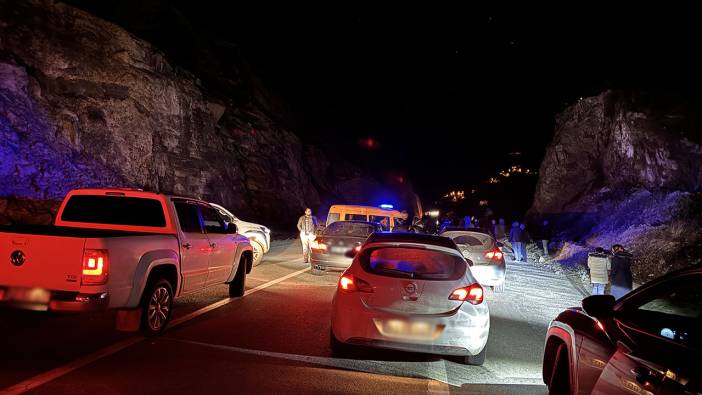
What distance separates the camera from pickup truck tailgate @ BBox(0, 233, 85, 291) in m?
5.62

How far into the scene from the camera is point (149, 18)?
1273 inches

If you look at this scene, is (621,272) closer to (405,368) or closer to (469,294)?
(469,294)

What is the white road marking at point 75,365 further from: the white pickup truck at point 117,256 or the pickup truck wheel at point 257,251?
the pickup truck wheel at point 257,251

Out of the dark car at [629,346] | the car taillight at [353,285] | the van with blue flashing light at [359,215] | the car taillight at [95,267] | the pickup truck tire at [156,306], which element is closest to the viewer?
the dark car at [629,346]

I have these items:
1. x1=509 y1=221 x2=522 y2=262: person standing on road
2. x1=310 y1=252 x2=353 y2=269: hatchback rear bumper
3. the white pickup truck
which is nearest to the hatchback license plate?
the white pickup truck

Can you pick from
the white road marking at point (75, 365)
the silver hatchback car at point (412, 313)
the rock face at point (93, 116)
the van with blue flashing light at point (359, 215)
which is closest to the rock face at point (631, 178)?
the van with blue flashing light at point (359, 215)

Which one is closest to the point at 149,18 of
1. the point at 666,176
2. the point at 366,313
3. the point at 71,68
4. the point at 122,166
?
the point at 71,68

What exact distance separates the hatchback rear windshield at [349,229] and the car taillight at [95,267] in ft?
27.2

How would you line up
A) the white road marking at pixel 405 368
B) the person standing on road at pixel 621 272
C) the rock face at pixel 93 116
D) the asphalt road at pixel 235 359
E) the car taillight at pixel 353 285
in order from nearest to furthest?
the asphalt road at pixel 235 359 → the white road marking at pixel 405 368 → the car taillight at pixel 353 285 → the person standing on road at pixel 621 272 → the rock face at pixel 93 116

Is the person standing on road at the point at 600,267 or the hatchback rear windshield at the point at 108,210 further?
the person standing on road at the point at 600,267

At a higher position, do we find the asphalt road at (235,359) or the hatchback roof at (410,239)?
the hatchback roof at (410,239)

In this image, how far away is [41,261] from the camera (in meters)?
5.70

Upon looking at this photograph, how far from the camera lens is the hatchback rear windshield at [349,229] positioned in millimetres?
13902

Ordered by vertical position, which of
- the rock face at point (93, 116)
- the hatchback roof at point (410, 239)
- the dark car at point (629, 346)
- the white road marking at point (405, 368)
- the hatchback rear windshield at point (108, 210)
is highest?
the rock face at point (93, 116)
